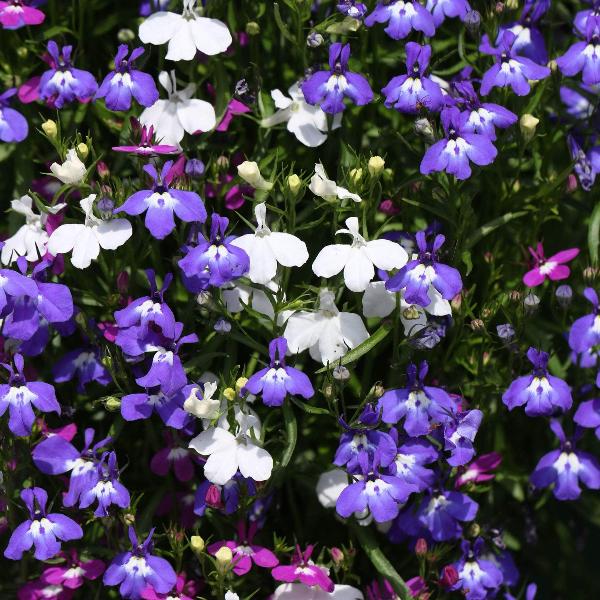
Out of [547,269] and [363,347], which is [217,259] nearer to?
[363,347]

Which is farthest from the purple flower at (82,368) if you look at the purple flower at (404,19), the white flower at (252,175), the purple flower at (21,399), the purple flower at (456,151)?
the purple flower at (404,19)

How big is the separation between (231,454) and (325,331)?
30cm

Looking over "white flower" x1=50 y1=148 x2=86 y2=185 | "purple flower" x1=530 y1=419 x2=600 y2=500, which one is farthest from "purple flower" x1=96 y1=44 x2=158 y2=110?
"purple flower" x1=530 y1=419 x2=600 y2=500

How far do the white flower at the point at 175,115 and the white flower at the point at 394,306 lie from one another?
1.62ft

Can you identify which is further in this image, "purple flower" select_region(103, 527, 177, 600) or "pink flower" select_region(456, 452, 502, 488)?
"pink flower" select_region(456, 452, 502, 488)

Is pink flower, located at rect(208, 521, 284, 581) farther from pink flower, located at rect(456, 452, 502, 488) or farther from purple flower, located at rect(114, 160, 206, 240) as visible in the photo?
purple flower, located at rect(114, 160, 206, 240)

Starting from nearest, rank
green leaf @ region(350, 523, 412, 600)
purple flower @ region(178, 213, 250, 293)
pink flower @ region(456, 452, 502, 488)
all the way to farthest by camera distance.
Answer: purple flower @ region(178, 213, 250, 293) < green leaf @ region(350, 523, 412, 600) < pink flower @ region(456, 452, 502, 488)

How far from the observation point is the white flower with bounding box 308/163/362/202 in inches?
85.2

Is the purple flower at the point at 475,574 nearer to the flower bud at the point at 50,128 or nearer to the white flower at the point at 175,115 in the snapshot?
the white flower at the point at 175,115

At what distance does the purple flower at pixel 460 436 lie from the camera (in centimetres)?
230

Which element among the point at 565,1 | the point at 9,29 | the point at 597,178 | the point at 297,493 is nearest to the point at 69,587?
the point at 297,493

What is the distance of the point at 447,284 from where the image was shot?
2.20 m

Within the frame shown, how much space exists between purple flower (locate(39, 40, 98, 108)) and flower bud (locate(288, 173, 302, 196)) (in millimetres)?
506

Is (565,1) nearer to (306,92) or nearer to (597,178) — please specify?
(597,178)
